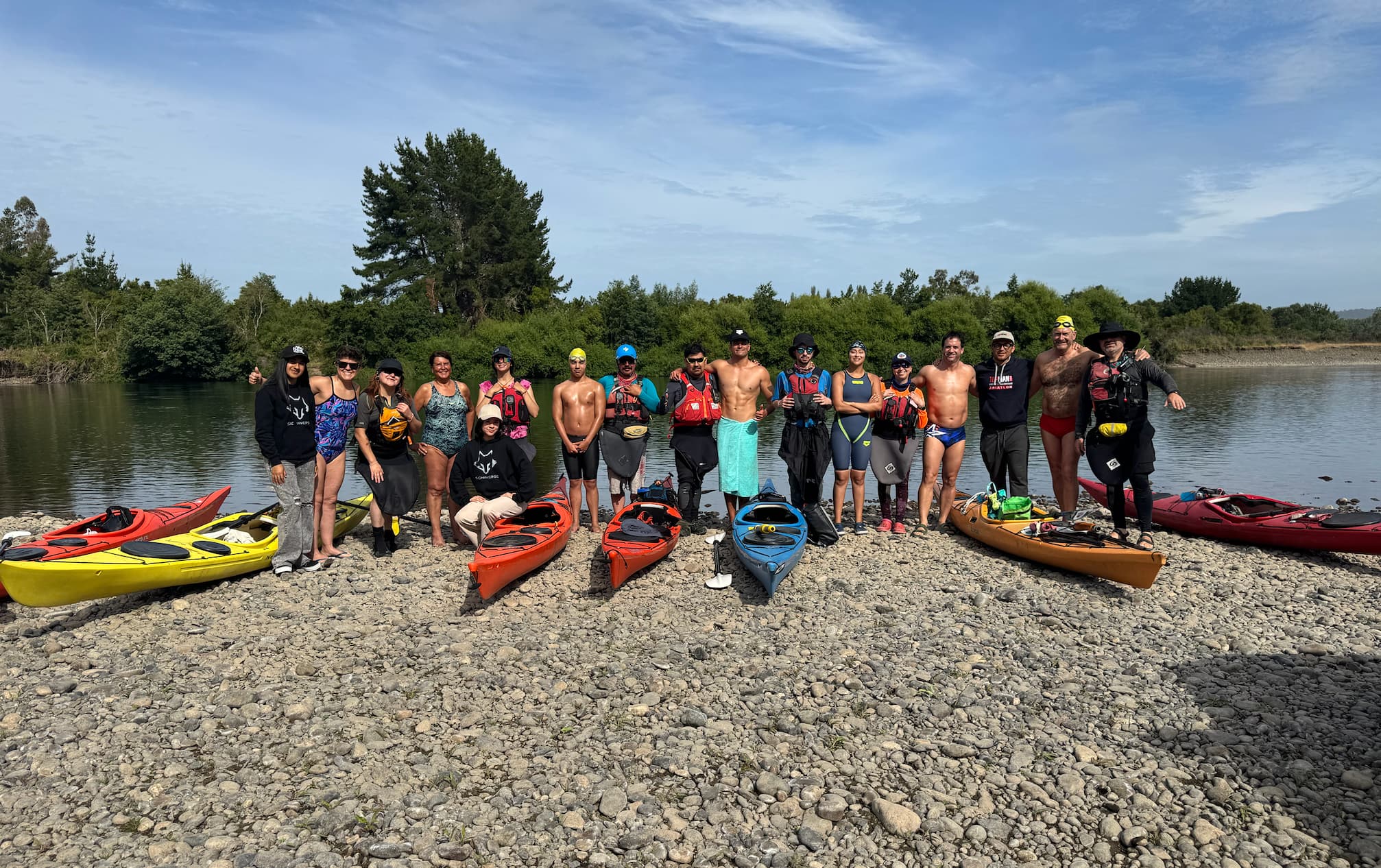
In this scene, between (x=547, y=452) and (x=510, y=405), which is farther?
(x=547, y=452)

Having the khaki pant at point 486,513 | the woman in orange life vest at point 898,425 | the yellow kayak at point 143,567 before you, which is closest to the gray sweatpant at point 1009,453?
the woman in orange life vest at point 898,425

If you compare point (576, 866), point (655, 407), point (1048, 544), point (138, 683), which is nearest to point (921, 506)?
point (1048, 544)

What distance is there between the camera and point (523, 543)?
712 centimetres

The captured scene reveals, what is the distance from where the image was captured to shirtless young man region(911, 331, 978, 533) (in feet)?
27.3

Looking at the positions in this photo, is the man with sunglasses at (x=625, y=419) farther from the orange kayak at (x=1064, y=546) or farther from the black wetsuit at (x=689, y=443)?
the orange kayak at (x=1064, y=546)

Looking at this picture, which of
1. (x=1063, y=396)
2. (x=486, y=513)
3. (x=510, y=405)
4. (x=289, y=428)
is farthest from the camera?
(x=1063, y=396)

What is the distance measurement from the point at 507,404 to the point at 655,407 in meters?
1.51

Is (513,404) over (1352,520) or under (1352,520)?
over

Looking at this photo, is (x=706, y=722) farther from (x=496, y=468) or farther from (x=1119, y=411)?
(x=1119, y=411)

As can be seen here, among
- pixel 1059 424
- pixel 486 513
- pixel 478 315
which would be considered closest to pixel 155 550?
pixel 486 513

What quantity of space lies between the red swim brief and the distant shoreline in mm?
58586

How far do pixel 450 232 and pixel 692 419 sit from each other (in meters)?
47.8

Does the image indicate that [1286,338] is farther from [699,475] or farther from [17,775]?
[17,775]

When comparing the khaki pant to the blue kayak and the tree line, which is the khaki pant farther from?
the tree line
